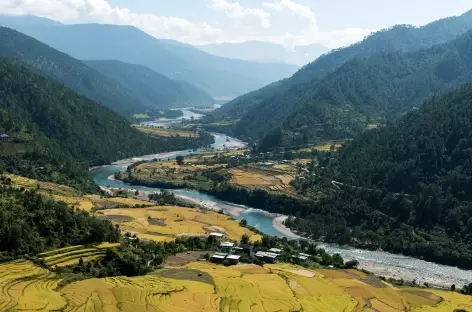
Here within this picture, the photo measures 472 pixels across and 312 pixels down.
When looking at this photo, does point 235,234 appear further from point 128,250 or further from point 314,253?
point 128,250

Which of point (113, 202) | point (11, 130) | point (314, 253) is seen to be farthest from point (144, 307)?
point (11, 130)

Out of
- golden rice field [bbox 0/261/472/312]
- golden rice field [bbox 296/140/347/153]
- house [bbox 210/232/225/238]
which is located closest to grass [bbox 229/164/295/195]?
golden rice field [bbox 296/140/347/153]

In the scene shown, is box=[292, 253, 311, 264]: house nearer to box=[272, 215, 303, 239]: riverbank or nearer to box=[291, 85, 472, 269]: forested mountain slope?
box=[272, 215, 303, 239]: riverbank

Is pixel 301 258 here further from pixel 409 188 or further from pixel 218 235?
pixel 409 188

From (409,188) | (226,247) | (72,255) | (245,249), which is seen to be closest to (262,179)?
(409,188)

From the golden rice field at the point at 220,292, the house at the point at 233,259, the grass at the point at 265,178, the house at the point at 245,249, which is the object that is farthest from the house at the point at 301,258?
the grass at the point at 265,178
